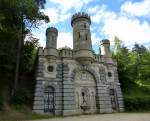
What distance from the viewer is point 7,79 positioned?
2405cm

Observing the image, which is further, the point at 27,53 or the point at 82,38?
the point at 27,53

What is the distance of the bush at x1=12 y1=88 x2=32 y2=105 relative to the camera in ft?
67.8

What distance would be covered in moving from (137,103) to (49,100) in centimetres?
1133

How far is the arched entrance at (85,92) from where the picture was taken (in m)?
22.8

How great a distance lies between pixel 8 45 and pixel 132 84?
65.3 feet

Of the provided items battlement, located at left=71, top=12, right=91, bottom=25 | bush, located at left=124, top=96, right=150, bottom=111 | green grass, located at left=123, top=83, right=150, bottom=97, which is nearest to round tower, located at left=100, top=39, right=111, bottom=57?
battlement, located at left=71, top=12, right=91, bottom=25

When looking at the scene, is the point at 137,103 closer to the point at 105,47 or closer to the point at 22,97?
the point at 105,47

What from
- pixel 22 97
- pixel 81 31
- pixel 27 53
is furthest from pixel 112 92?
pixel 27 53

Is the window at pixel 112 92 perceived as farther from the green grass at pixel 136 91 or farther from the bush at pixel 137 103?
the green grass at pixel 136 91

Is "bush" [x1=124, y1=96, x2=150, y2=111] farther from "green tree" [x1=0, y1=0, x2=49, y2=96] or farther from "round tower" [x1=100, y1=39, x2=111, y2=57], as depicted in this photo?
"green tree" [x1=0, y1=0, x2=49, y2=96]

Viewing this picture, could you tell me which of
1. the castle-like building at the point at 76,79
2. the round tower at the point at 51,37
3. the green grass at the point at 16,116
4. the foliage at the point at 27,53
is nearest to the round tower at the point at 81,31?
the castle-like building at the point at 76,79

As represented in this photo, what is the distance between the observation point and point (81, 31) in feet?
84.3

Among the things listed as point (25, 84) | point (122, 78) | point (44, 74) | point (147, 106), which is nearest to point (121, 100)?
point (147, 106)

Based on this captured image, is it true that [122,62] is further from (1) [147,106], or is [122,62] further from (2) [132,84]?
(1) [147,106]
